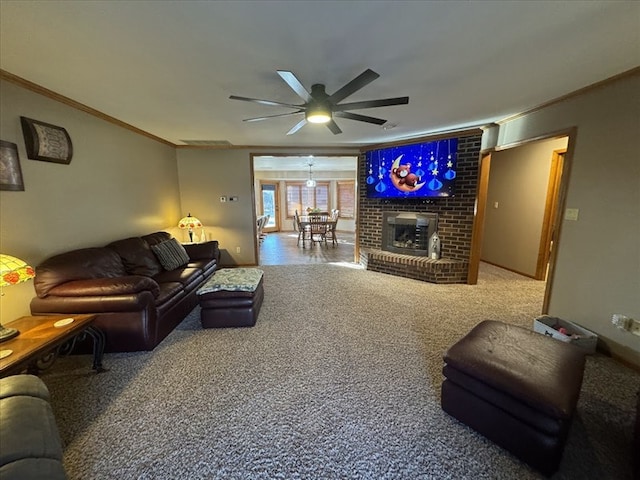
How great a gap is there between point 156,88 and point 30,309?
→ 2.18m

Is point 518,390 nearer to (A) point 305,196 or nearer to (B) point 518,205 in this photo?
(B) point 518,205

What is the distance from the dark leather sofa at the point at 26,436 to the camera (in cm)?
91

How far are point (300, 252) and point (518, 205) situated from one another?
14.6 feet

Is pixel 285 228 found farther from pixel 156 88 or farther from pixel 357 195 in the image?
pixel 156 88

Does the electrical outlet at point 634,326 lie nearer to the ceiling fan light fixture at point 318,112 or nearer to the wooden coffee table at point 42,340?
the ceiling fan light fixture at point 318,112

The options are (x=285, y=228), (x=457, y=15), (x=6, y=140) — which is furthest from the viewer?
(x=285, y=228)

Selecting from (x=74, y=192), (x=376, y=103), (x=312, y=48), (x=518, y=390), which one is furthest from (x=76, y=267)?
(x=518, y=390)

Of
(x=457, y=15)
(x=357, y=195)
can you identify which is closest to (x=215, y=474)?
(x=457, y=15)

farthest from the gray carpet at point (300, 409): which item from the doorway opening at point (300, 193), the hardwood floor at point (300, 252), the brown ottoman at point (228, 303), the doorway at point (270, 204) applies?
the doorway at point (270, 204)

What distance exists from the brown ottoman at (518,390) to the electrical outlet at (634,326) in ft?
3.55

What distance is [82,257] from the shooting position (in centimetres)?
255

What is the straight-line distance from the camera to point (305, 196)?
10.0 m

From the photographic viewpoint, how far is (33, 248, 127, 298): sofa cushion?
2225 mm

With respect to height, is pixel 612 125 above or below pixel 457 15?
below
